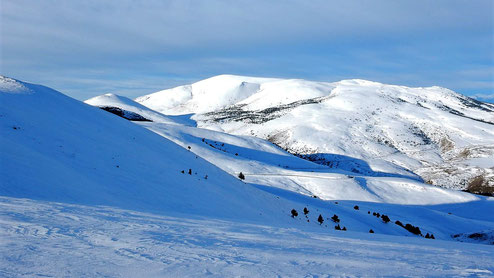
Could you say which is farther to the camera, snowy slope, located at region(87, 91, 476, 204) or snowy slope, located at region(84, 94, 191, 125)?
snowy slope, located at region(84, 94, 191, 125)

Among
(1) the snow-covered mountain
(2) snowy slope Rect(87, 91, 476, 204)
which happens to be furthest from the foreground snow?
(1) the snow-covered mountain

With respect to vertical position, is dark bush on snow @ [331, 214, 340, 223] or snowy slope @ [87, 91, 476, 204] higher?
snowy slope @ [87, 91, 476, 204]

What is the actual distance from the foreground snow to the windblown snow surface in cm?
3

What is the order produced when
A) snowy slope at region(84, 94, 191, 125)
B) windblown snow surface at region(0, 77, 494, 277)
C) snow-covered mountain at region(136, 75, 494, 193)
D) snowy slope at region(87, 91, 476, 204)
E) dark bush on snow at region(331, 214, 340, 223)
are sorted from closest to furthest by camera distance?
windblown snow surface at region(0, 77, 494, 277), dark bush on snow at region(331, 214, 340, 223), snowy slope at region(87, 91, 476, 204), snow-covered mountain at region(136, 75, 494, 193), snowy slope at region(84, 94, 191, 125)

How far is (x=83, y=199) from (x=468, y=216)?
3286 centimetres

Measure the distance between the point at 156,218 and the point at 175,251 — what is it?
384 cm

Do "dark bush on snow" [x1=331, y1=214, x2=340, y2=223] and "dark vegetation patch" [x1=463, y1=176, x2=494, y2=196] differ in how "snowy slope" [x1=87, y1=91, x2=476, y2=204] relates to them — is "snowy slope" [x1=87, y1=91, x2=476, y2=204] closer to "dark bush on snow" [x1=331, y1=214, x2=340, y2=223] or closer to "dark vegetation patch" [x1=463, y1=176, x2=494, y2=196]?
"dark bush on snow" [x1=331, y1=214, x2=340, y2=223]

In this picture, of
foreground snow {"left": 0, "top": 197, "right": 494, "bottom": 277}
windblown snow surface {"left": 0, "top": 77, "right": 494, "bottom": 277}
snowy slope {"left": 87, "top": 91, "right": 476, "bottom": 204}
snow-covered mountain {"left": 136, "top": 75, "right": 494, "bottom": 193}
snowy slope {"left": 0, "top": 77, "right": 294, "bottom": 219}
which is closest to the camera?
foreground snow {"left": 0, "top": 197, "right": 494, "bottom": 277}

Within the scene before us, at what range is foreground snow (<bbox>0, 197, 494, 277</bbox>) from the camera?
583cm

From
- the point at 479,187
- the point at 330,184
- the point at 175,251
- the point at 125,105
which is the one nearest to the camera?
the point at 175,251

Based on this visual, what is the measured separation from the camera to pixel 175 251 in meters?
6.90

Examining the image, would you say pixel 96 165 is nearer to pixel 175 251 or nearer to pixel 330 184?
pixel 175 251

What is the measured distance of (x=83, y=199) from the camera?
11930mm

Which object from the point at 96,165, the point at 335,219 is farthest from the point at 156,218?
the point at 335,219
